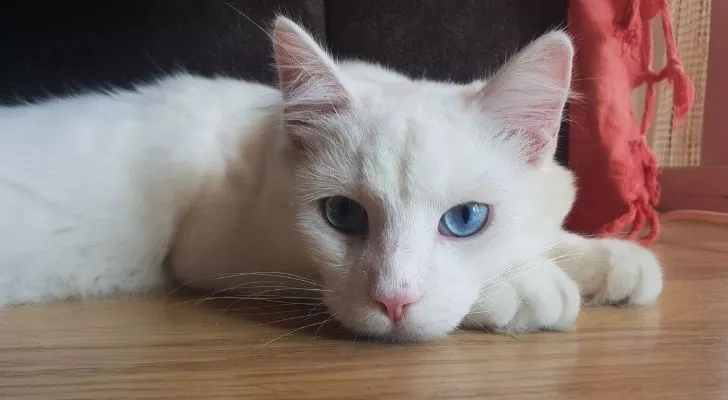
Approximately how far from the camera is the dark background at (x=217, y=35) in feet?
6.86

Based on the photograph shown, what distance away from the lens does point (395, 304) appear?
98 cm

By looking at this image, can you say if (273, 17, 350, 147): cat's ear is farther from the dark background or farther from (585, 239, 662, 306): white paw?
the dark background

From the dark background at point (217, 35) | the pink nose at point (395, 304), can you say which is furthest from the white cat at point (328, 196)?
the dark background at point (217, 35)

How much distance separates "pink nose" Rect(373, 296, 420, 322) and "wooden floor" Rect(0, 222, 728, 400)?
62mm

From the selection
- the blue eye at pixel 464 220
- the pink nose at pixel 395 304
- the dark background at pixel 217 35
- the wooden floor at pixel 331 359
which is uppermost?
the dark background at pixel 217 35

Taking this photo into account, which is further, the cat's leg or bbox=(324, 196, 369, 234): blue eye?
the cat's leg

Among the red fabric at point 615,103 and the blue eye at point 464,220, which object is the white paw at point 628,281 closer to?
the blue eye at point 464,220

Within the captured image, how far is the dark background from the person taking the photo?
209 centimetres

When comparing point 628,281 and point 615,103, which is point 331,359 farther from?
point 615,103

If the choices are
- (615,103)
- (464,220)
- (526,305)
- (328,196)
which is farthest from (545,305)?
(615,103)

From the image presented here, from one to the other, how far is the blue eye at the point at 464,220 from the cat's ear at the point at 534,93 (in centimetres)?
16

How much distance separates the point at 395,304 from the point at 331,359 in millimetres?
123

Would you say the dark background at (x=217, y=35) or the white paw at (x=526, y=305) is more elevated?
the dark background at (x=217, y=35)

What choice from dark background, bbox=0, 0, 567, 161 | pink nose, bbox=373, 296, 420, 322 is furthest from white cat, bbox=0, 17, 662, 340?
dark background, bbox=0, 0, 567, 161
